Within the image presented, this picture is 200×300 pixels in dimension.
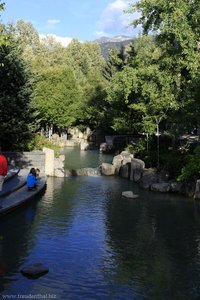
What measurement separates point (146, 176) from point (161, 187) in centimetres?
205

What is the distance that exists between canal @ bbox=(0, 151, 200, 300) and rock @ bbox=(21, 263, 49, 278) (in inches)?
5.6

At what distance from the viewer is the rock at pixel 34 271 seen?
10680mm

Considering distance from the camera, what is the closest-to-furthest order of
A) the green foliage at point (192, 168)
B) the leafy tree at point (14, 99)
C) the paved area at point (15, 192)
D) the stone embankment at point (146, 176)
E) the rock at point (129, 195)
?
the paved area at point (15, 192) < the green foliage at point (192, 168) < the rock at point (129, 195) < the stone embankment at point (146, 176) < the leafy tree at point (14, 99)

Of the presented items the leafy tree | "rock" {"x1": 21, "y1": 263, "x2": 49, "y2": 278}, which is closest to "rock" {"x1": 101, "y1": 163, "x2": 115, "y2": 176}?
the leafy tree

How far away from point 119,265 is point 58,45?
9744 centimetres

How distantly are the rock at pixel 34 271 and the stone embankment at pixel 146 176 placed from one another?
505 inches

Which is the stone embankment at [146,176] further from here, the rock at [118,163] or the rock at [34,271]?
the rock at [34,271]

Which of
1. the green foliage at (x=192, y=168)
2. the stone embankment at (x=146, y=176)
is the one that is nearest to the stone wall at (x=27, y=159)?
the stone embankment at (x=146, y=176)

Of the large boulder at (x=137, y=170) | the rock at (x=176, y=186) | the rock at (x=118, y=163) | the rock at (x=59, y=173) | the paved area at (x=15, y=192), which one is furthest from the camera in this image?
the rock at (x=118, y=163)

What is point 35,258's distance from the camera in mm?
12133

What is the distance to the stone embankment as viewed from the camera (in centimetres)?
2334

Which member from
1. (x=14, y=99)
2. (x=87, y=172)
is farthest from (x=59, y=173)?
(x=14, y=99)

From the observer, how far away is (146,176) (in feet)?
85.5

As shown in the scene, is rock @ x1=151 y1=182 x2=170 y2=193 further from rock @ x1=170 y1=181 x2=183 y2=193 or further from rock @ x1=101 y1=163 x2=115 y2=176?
rock @ x1=101 y1=163 x2=115 y2=176
